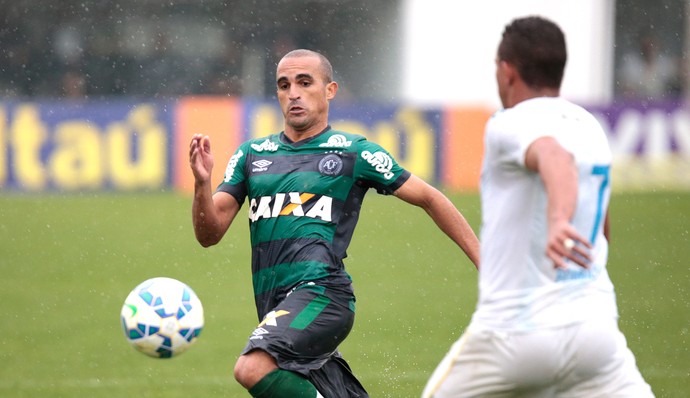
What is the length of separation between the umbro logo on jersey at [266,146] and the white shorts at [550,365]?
7.09 feet

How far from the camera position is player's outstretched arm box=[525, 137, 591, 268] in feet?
12.0

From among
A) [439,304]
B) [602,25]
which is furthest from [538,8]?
[439,304]

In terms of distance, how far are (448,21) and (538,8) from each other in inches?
83.9

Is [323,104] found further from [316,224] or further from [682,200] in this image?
[682,200]

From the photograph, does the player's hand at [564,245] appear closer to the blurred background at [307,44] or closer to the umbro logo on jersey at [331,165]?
the umbro logo on jersey at [331,165]

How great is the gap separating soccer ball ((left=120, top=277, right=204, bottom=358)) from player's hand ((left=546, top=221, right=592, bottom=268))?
8.03ft

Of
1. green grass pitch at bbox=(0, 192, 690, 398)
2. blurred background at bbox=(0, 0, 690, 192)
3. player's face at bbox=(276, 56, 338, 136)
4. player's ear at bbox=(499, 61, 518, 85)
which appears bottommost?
green grass pitch at bbox=(0, 192, 690, 398)

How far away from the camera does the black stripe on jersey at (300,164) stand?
229 inches

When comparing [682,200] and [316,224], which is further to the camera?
[682,200]

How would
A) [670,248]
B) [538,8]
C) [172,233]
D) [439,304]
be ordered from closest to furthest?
[439,304] → [670,248] → [172,233] → [538,8]

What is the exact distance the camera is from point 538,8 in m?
25.6

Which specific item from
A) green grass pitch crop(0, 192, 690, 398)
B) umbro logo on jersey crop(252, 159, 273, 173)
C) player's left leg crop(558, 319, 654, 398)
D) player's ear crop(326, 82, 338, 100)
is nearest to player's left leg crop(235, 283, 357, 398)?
umbro logo on jersey crop(252, 159, 273, 173)

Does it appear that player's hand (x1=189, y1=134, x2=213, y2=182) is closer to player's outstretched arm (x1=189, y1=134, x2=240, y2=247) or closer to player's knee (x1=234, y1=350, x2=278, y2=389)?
player's outstretched arm (x1=189, y1=134, x2=240, y2=247)

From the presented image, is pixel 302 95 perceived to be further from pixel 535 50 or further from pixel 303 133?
pixel 535 50
